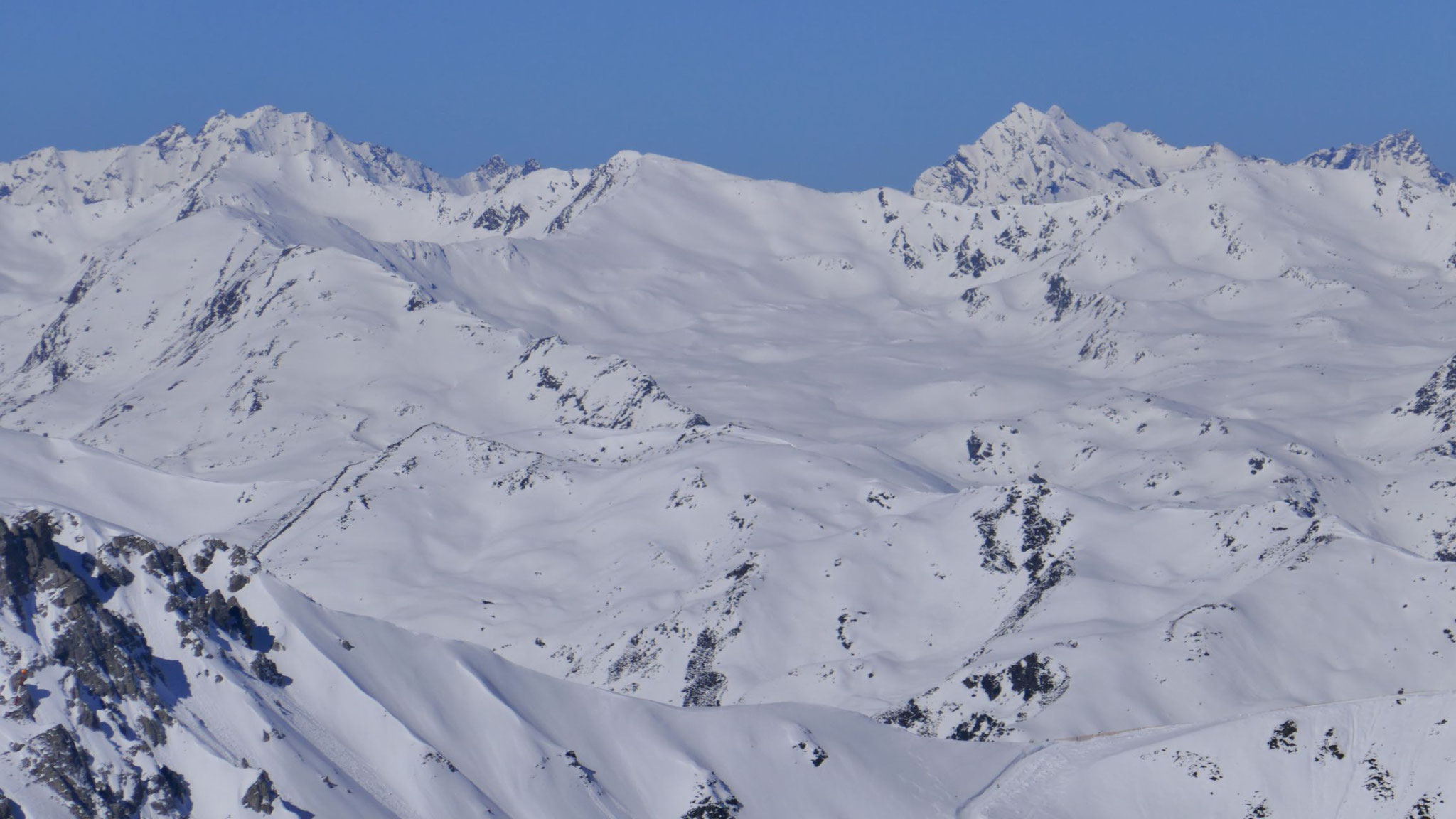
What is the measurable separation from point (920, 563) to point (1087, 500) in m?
16.2

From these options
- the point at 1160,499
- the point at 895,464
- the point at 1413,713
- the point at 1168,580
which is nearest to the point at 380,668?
the point at 1413,713

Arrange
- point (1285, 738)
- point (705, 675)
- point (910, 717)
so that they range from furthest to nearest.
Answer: point (705, 675) < point (910, 717) < point (1285, 738)

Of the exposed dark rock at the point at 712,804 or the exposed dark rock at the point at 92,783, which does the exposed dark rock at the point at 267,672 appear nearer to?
the exposed dark rock at the point at 92,783

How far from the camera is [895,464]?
624 feet

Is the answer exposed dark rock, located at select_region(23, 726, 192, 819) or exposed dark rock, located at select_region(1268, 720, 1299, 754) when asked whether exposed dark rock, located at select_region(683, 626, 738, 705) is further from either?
exposed dark rock, located at select_region(23, 726, 192, 819)

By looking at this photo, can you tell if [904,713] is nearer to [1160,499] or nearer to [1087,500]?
[1087,500]

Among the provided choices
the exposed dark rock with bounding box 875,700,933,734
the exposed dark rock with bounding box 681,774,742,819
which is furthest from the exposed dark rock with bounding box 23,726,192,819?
the exposed dark rock with bounding box 875,700,933,734

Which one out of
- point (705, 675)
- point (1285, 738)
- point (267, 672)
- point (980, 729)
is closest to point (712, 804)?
point (980, 729)

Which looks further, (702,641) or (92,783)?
(702,641)

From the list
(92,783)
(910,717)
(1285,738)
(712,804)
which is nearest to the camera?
(92,783)

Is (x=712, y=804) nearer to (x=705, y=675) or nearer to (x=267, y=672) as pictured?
(x=267, y=672)

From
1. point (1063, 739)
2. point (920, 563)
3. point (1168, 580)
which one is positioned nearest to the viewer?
point (1063, 739)

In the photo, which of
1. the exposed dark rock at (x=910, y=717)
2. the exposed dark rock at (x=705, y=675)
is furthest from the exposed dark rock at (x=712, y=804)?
the exposed dark rock at (x=705, y=675)

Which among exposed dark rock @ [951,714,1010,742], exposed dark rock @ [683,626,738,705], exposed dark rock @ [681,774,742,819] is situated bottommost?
exposed dark rock @ [681,774,742,819]
